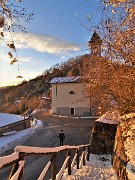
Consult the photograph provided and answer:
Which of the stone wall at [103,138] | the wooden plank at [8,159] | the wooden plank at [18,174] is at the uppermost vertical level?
the wooden plank at [8,159]

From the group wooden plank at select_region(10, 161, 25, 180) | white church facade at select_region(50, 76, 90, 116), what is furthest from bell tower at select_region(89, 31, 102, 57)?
white church facade at select_region(50, 76, 90, 116)

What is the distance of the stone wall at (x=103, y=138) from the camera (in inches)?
655

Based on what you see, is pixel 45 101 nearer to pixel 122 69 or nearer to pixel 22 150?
pixel 122 69

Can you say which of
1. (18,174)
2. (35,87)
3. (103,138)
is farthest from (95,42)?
(35,87)

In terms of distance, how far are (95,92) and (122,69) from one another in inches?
164

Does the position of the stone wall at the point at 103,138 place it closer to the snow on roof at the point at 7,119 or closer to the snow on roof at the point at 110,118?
the snow on roof at the point at 110,118

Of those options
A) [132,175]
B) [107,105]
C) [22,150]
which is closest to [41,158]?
[107,105]

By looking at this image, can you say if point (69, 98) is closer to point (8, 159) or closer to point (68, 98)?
point (68, 98)

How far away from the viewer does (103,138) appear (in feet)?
55.5

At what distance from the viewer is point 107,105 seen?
15.4m

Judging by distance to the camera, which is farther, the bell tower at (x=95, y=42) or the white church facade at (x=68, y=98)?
the white church facade at (x=68, y=98)

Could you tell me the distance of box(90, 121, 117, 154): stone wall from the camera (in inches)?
655

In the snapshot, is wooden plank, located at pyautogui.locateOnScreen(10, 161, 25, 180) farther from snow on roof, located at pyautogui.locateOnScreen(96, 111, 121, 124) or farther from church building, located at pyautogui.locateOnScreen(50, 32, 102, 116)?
church building, located at pyautogui.locateOnScreen(50, 32, 102, 116)

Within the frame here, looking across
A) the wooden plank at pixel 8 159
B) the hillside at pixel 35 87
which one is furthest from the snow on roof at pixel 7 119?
the hillside at pixel 35 87
